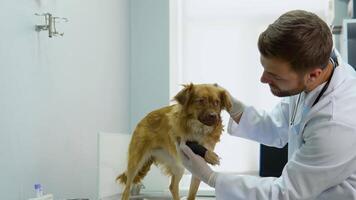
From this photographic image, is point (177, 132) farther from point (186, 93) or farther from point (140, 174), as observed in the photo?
point (140, 174)

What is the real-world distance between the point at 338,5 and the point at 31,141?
102 inches

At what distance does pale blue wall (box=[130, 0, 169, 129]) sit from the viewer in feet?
13.1

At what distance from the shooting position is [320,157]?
4.52ft

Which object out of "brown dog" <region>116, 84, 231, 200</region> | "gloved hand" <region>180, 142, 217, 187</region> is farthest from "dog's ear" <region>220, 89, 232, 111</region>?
"gloved hand" <region>180, 142, 217, 187</region>

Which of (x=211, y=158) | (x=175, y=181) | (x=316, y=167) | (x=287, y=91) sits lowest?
(x=175, y=181)

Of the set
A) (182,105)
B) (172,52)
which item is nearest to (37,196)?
(182,105)

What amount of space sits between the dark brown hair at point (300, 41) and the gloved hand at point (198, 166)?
1.64 feet

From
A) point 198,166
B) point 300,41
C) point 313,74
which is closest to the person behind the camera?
point 300,41

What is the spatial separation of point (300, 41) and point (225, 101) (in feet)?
2.34

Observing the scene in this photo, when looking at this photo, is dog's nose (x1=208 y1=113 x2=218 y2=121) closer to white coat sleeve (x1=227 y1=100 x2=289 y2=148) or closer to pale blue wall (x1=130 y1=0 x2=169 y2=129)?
white coat sleeve (x1=227 y1=100 x2=289 y2=148)

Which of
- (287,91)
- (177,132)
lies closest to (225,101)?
(177,132)

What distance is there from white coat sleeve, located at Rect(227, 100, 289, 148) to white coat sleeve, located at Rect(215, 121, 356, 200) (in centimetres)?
42

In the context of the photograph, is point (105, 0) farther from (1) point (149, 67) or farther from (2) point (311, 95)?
(2) point (311, 95)

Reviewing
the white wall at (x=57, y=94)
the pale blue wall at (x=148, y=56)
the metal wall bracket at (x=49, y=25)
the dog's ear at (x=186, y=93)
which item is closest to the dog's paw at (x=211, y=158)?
the dog's ear at (x=186, y=93)
